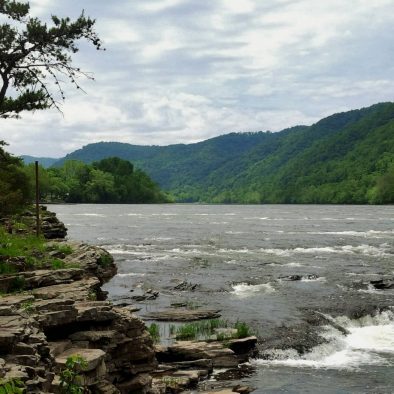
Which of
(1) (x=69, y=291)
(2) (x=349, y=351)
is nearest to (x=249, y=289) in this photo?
(2) (x=349, y=351)

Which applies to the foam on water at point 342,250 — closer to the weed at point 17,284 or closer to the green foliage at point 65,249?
the green foliage at point 65,249

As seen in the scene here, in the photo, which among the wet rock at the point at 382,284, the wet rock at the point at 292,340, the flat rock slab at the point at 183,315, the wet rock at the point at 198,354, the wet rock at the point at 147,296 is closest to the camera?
the wet rock at the point at 198,354

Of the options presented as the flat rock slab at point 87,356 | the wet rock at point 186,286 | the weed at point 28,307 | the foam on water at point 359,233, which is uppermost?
the weed at point 28,307

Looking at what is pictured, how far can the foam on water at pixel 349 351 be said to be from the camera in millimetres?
20328

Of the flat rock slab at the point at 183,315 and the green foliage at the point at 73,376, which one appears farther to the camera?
the flat rock slab at the point at 183,315

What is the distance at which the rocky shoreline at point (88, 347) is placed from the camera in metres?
11.9

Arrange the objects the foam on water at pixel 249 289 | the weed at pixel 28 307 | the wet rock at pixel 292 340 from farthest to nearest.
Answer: the foam on water at pixel 249 289 < the wet rock at pixel 292 340 < the weed at pixel 28 307

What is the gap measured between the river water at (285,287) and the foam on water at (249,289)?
0.21 ft

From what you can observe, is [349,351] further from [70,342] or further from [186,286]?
[186,286]

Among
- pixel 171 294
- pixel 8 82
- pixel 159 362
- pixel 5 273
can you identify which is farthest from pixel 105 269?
pixel 159 362

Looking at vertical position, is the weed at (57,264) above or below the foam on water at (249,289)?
above

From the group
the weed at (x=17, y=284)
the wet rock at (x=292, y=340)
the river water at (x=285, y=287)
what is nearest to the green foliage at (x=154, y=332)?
the river water at (x=285, y=287)

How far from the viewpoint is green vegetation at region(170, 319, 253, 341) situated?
850 inches

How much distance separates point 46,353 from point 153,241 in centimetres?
5351
